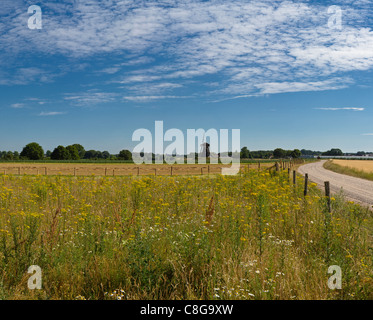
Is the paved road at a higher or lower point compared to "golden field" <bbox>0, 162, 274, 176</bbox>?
lower

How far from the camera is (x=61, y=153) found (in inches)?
5344

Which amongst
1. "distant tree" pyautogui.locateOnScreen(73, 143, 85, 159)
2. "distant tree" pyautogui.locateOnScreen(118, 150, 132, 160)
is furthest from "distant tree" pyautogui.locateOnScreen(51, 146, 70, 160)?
"distant tree" pyautogui.locateOnScreen(73, 143, 85, 159)

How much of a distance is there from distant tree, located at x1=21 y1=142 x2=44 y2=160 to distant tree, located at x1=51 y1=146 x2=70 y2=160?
281 inches

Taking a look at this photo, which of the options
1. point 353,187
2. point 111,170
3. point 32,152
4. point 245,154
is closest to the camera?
point 353,187

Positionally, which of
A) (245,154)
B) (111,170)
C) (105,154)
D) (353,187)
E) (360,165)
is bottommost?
(353,187)

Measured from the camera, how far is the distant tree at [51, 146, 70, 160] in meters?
136

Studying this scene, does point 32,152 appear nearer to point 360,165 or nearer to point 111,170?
point 111,170

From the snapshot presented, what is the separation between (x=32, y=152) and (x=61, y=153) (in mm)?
13193

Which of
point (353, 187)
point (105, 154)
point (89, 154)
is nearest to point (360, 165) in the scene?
point (353, 187)

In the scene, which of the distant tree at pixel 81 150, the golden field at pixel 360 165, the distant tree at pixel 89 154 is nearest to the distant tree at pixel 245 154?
the golden field at pixel 360 165

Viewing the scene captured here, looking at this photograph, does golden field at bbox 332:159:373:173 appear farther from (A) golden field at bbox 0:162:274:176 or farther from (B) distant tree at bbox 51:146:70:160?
(B) distant tree at bbox 51:146:70:160

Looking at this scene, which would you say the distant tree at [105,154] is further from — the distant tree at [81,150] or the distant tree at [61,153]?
the distant tree at [61,153]

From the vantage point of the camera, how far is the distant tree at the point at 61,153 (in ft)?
445

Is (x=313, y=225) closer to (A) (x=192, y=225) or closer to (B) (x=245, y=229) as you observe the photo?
(B) (x=245, y=229)
